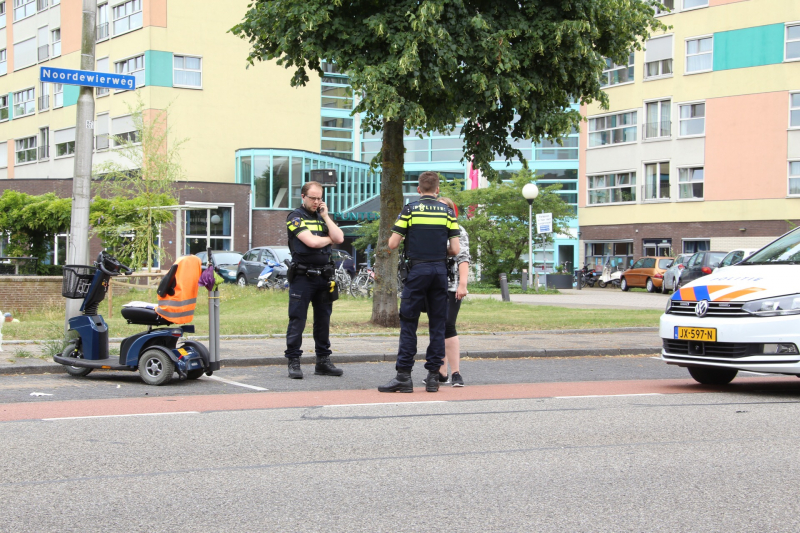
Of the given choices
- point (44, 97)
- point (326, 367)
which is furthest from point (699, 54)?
point (326, 367)

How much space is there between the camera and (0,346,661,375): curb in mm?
9836

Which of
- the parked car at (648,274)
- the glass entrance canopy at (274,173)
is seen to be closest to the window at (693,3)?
the parked car at (648,274)

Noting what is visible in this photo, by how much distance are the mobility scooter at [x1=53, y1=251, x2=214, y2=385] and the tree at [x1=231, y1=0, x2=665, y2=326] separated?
499cm

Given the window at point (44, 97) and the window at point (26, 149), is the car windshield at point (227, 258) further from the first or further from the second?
the window at point (26, 149)

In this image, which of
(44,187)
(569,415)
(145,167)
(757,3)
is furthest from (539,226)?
(44,187)

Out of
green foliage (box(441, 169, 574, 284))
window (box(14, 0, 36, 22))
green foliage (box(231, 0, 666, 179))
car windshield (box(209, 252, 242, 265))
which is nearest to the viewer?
green foliage (box(231, 0, 666, 179))

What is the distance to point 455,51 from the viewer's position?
1324 centimetres

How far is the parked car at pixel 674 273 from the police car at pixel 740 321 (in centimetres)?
2442

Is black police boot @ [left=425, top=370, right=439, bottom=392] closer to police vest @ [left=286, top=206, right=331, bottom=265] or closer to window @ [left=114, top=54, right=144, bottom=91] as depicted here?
police vest @ [left=286, top=206, right=331, bottom=265]

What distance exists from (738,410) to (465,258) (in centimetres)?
287

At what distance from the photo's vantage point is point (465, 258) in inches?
344

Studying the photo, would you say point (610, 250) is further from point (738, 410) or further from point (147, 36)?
point (738, 410)

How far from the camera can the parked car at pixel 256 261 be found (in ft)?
95.5

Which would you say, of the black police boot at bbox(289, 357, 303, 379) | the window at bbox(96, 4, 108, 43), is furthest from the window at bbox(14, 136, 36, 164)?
the black police boot at bbox(289, 357, 303, 379)
